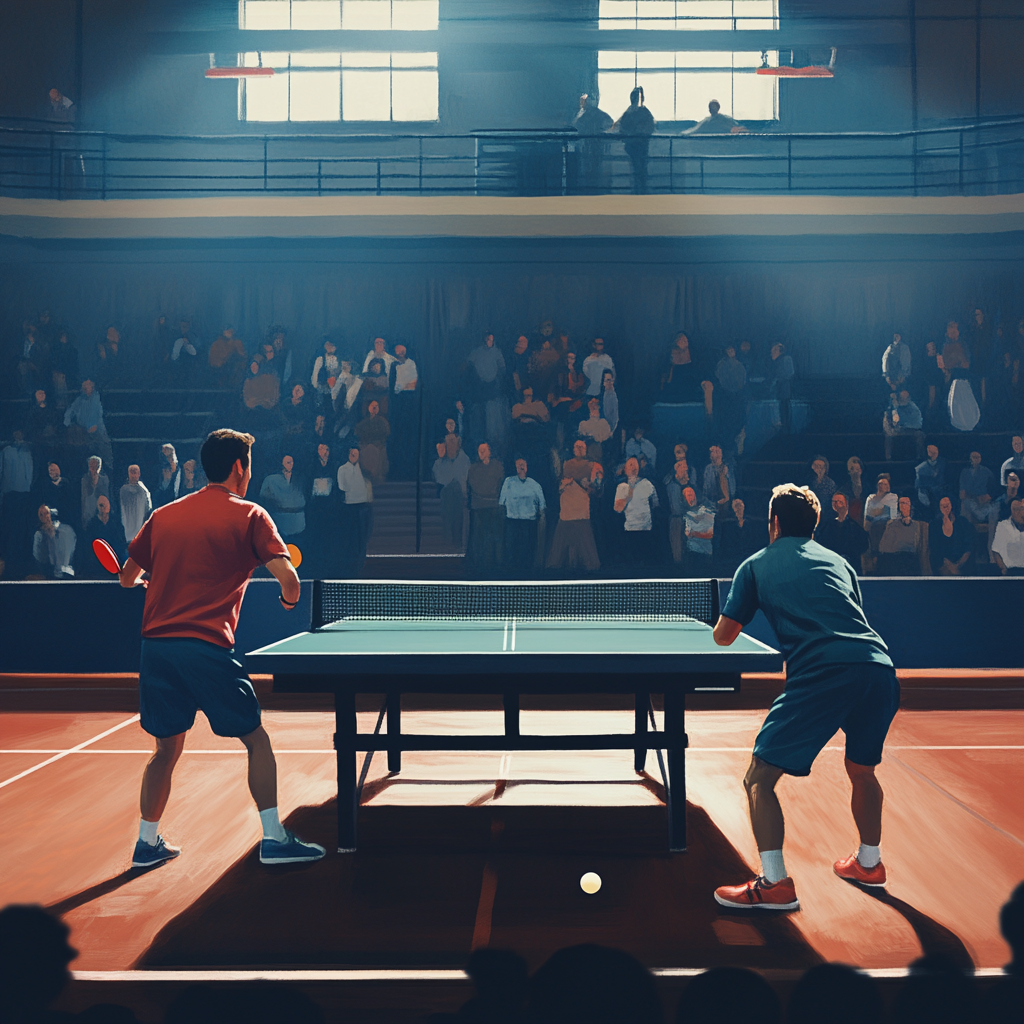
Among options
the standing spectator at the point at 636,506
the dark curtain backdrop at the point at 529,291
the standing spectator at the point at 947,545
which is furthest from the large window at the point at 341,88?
the standing spectator at the point at 947,545

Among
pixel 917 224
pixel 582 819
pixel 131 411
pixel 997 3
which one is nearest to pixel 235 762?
pixel 582 819

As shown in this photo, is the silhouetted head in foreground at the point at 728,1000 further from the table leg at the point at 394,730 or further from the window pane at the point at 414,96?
the window pane at the point at 414,96

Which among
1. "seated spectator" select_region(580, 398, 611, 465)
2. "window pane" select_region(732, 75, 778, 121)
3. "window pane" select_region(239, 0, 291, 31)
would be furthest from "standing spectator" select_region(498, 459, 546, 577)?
"window pane" select_region(239, 0, 291, 31)

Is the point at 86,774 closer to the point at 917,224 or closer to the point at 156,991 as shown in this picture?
the point at 156,991

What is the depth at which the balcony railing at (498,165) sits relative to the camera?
1368 centimetres

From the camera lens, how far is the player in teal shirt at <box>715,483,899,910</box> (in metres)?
3.36

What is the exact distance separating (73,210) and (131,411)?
114 inches

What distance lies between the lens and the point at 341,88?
15.0 m

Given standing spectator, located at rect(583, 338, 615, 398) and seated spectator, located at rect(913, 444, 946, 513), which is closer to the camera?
seated spectator, located at rect(913, 444, 946, 513)

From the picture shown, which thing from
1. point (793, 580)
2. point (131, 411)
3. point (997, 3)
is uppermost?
point (997, 3)

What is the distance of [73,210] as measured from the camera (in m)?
12.9

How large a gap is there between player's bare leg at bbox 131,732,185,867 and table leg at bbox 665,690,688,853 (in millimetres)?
1982

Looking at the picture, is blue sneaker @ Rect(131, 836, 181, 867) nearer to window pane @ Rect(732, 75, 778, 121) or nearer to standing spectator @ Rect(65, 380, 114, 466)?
standing spectator @ Rect(65, 380, 114, 466)

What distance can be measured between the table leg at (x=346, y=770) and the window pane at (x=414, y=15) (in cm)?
1341
